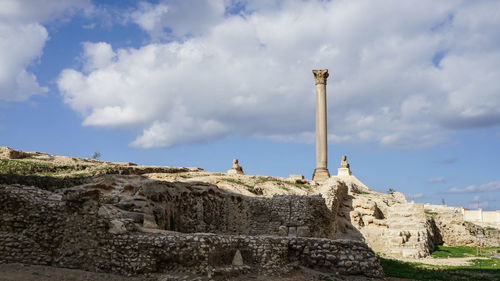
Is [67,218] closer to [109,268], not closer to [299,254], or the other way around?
[109,268]

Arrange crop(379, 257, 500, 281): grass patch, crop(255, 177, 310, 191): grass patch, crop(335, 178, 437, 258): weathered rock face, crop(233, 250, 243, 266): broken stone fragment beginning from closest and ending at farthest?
crop(233, 250, 243, 266): broken stone fragment < crop(379, 257, 500, 281): grass patch < crop(335, 178, 437, 258): weathered rock face < crop(255, 177, 310, 191): grass patch

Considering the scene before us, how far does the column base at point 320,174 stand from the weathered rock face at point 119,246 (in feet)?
98.8

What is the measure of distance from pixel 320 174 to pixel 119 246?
33493 millimetres

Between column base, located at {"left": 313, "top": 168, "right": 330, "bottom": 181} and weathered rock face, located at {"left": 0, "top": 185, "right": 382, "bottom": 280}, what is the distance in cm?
3010

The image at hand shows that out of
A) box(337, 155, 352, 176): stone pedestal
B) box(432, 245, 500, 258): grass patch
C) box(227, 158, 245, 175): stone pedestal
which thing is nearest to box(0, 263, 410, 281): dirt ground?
box(432, 245, 500, 258): grass patch

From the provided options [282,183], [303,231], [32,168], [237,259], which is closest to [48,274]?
[237,259]

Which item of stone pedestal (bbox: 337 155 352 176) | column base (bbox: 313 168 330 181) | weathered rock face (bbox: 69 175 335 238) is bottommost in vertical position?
weathered rock face (bbox: 69 175 335 238)

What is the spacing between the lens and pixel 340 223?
27203 mm

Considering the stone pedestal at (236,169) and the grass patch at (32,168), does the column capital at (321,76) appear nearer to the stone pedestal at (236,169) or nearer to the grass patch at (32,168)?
the stone pedestal at (236,169)

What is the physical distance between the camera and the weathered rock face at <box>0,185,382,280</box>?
36.4 feet

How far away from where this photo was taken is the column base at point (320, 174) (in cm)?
4303

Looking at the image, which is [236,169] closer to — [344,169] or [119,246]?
[344,169]

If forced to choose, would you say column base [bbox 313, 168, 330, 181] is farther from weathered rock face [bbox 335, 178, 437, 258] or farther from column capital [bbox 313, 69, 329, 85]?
weathered rock face [bbox 335, 178, 437, 258]

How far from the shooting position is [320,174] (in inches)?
1708
